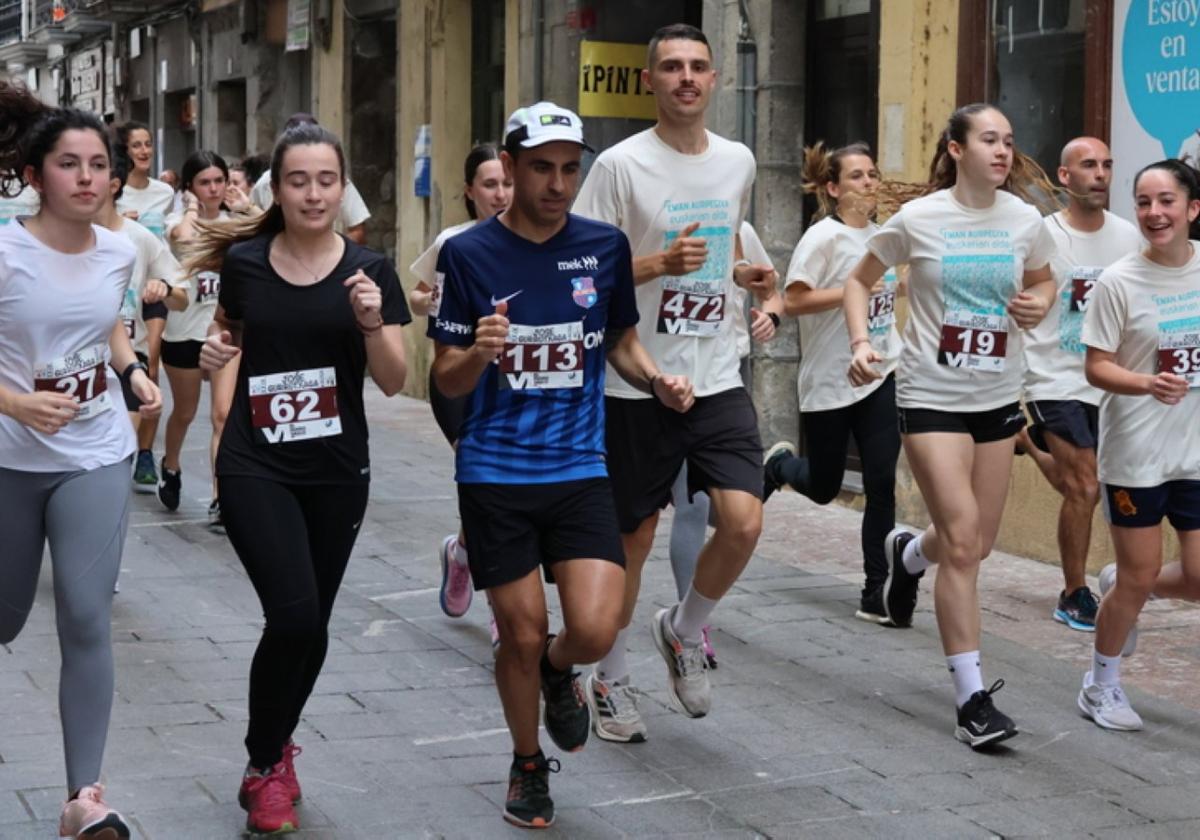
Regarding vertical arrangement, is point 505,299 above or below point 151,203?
below

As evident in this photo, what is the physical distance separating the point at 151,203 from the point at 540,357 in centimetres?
786

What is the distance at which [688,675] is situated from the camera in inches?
251

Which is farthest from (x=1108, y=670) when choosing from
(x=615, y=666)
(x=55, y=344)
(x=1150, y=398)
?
(x=55, y=344)

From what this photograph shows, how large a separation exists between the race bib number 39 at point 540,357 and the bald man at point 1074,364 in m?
3.65

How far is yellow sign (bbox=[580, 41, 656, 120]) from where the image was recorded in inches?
601

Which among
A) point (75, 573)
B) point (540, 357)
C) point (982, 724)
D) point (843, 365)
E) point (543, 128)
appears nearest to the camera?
point (75, 573)

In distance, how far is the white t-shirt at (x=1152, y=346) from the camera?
649 cm

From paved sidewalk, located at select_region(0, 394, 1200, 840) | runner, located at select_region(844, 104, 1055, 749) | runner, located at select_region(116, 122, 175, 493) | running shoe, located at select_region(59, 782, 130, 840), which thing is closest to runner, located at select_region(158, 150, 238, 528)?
runner, located at select_region(116, 122, 175, 493)

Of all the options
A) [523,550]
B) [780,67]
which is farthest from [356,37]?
[523,550]

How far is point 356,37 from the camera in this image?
67.8 ft

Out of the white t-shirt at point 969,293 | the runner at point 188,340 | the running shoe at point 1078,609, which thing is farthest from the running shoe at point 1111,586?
the runner at point 188,340

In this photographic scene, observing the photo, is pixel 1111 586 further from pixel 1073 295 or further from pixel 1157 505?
pixel 1073 295

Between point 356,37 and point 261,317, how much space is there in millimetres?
15878

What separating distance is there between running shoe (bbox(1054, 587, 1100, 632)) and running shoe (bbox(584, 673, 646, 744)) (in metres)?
2.59
